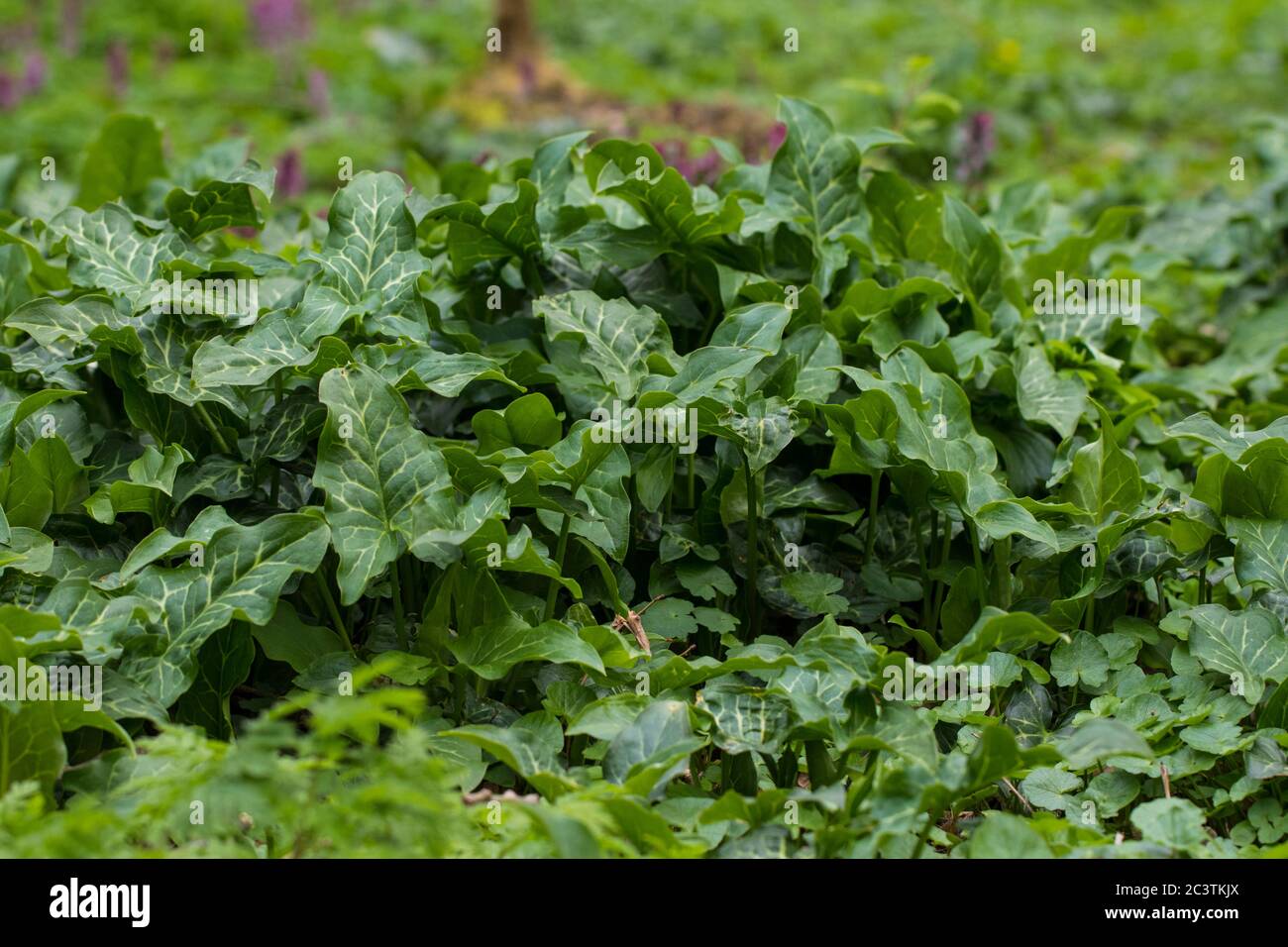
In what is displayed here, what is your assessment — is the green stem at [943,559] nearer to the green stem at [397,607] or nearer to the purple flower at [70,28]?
the green stem at [397,607]

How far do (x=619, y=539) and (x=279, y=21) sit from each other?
7065mm

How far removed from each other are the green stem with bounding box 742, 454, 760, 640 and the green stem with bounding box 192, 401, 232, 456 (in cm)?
107

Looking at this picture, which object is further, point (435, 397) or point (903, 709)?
point (435, 397)

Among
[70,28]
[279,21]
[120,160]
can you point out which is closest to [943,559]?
[120,160]

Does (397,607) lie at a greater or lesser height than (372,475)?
lesser

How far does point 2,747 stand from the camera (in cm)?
217

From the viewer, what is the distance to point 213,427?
274cm

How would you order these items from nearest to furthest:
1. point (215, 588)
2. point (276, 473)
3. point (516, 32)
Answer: point (215, 588), point (276, 473), point (516, 32)

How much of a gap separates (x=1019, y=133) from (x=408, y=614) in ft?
19.4

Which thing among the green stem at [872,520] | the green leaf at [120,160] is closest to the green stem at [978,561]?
the green stem at [872,520]

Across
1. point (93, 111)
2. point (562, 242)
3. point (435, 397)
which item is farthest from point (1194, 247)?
point (93, 111)

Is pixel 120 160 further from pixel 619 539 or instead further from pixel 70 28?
pixel 70 28
